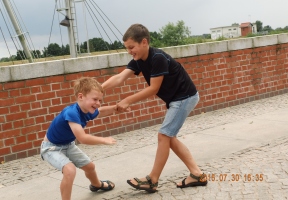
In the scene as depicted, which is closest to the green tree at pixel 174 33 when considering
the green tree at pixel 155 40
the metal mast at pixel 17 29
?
the green tree at pixel 155 40

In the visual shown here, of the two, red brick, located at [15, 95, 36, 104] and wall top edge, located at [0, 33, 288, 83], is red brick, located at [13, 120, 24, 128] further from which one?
wall top edge, located at [0, 33, 288, 83]

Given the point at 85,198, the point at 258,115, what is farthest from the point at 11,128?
the point at 258,115

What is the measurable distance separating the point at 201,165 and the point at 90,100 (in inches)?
83.6

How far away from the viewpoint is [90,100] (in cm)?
425

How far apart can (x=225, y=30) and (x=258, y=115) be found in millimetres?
127150

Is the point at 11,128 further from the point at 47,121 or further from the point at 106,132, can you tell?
the point at 106,132

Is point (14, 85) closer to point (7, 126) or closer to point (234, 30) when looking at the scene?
point (7, 126)

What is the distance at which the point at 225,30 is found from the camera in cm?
13312

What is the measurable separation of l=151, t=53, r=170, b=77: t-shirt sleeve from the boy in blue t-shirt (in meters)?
0.54

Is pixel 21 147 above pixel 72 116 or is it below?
below

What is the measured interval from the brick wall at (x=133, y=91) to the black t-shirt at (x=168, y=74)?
297cm

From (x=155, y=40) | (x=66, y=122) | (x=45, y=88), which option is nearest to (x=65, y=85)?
(x=45, y=88)

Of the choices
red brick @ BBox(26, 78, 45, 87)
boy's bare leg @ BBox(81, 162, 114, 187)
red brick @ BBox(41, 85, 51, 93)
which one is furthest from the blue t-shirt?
red brick @ BBox(41, 85, 51, 93)

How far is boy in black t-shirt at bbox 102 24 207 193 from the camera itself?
4613mm
